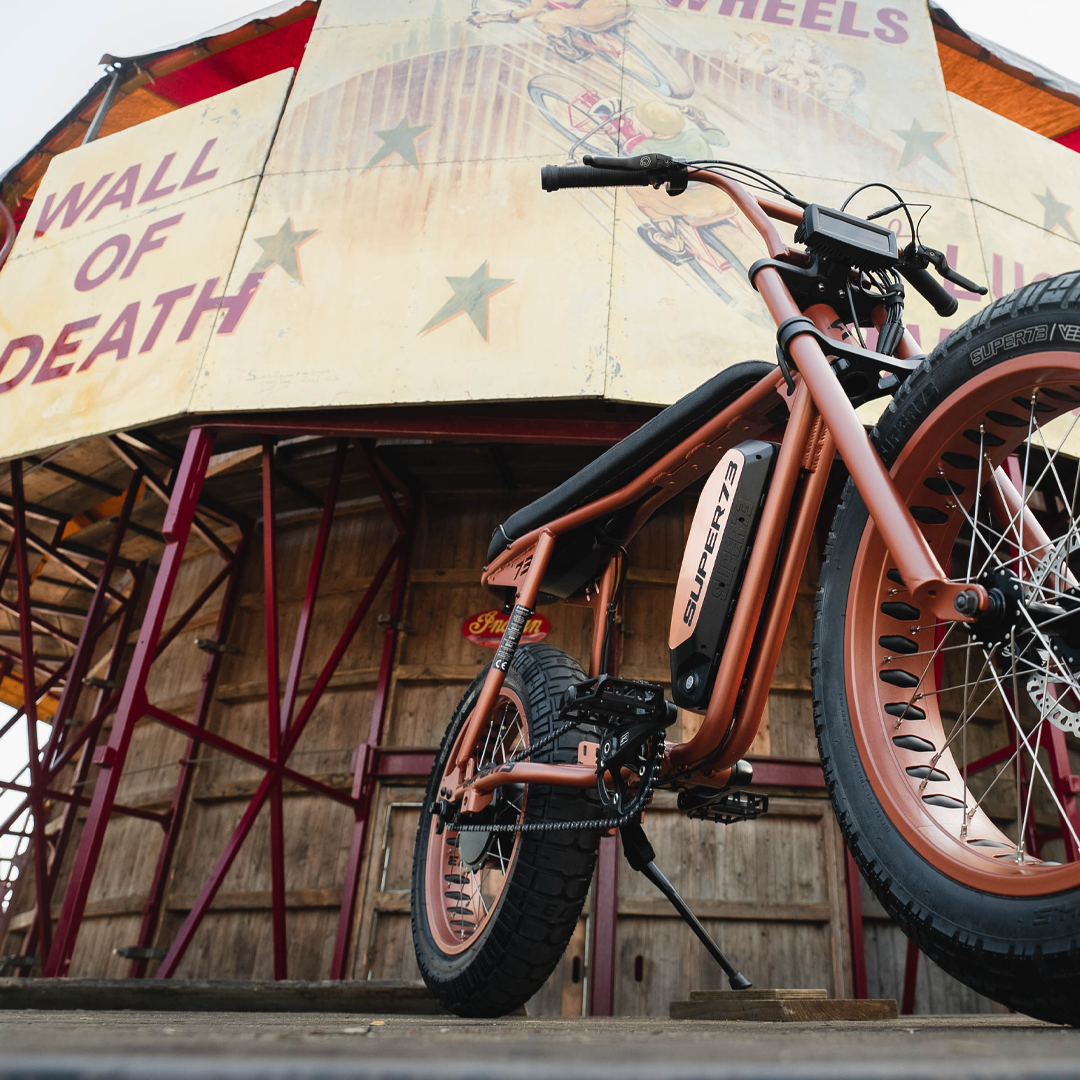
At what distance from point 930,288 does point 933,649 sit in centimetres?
95

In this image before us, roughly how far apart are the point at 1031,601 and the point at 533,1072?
1040 millimetres

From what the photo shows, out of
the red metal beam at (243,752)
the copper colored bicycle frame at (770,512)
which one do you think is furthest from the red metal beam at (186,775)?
the copper colored bicycle frame at (770,512)

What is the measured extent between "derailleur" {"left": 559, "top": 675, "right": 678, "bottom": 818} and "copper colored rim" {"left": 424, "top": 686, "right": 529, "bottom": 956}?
44 centimetres

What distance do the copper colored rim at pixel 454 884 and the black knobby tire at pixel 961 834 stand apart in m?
0.97

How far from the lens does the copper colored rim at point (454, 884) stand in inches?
87.1

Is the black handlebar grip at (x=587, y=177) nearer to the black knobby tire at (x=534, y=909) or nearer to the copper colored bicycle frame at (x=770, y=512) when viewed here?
the copper colored bicycle frame at (x=770, y=512)

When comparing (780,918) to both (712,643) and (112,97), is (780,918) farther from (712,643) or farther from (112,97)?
(112,97)

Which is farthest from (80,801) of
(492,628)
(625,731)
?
(625,731)

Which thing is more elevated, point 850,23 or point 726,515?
point 850,23

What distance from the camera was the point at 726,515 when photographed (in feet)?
5.42

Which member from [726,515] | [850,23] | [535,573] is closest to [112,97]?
[850,23]

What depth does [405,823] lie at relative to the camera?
6027 millimetres

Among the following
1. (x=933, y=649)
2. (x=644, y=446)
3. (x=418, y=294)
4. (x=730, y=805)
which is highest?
(x=418, y=294)

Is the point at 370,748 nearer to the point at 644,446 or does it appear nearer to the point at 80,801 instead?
the point at 80,801
